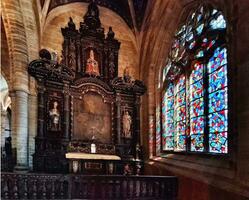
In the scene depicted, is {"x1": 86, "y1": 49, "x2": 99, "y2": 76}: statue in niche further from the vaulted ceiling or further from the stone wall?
the stone wall

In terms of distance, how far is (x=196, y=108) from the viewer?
7.09 meters

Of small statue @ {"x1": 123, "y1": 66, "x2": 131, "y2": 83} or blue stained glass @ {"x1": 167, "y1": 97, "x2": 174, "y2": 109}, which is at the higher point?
small statue @ {"x1": 123, "y1": 66, "x2": 131, "y2": 83}

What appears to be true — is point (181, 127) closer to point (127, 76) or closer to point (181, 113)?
point (181, 113)

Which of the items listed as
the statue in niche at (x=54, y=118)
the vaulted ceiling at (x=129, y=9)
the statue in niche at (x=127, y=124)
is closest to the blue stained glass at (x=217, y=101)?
the statue in niche at (x=127, y=124)

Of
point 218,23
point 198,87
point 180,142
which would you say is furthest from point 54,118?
point 218,23

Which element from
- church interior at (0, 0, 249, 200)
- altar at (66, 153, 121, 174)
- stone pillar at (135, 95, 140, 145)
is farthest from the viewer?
stone pillar at (135, 95, 140, 145)

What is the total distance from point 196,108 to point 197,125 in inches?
19.0

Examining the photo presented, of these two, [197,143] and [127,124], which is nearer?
[197,143]

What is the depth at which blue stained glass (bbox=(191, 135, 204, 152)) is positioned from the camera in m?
6.64

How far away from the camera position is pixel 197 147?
6.83 m

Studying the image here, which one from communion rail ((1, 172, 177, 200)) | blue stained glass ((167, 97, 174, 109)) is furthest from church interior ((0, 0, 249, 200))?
blue stained glass ((167, 97, 174, 109))

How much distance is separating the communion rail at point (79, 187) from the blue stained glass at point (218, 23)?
4.23 metres

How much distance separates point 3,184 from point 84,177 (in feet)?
6.07

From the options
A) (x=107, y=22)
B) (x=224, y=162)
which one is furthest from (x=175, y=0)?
(x=224, y=162)
